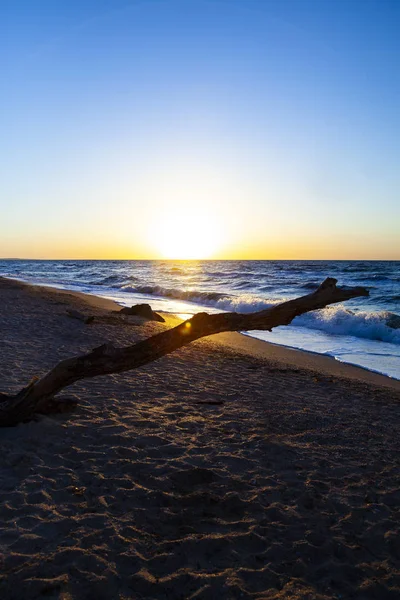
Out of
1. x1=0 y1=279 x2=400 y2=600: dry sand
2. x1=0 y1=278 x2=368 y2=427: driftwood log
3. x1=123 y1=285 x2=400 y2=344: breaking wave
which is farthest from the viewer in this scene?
x1=123 y1=285 x2=400 y2=344: breaking wave

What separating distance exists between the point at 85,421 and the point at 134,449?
102cm

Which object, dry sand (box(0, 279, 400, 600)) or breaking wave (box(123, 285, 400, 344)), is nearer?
dry sand (box(0, 279, 400, 600))

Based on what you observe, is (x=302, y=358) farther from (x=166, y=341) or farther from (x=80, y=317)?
(x=80, y=317)

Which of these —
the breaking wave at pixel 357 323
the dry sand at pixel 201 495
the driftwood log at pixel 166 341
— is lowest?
the dry sand at pixel 201 495

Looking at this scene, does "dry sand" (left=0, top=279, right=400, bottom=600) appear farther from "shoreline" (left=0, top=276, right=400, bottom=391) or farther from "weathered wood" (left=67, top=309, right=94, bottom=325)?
"weathered wood" (left=67, top=309, right=94, bottom=325)

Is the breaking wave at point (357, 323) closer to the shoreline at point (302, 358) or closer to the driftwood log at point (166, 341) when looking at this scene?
the shoreline at point (302, 358)

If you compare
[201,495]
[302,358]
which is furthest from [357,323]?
[201,495]

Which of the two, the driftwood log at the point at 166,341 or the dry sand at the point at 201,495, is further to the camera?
the driftwood log at the point at 166,341

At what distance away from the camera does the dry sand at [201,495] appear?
319cm

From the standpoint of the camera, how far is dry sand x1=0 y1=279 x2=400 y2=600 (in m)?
3.19

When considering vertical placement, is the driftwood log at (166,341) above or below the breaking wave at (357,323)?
above

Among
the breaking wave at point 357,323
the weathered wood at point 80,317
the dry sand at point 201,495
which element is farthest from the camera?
the breaking wave at point 357,323

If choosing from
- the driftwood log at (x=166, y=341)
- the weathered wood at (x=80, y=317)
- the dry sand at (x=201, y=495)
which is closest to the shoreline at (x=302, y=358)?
the dry sand at (x=201, y=495)

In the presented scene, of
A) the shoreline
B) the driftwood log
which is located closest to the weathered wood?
the shoreline
